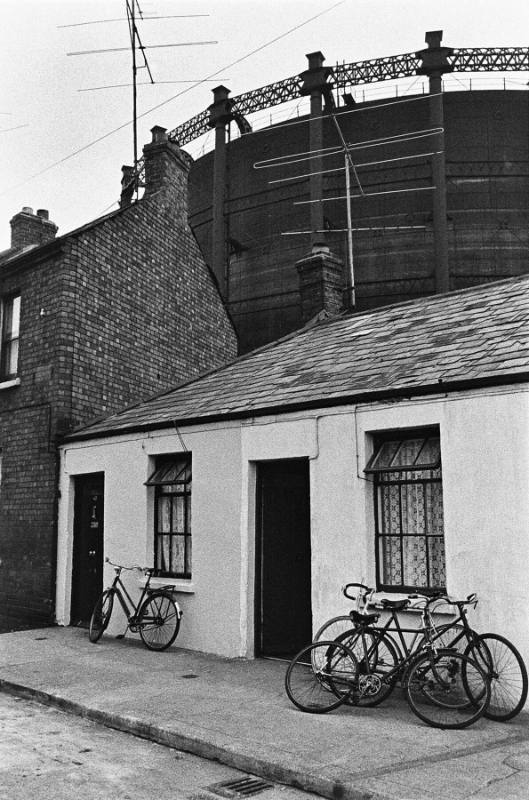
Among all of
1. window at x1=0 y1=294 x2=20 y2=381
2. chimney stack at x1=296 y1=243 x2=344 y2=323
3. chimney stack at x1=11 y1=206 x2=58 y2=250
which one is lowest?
window at x1=0 y1=294 x2=20 y2=381

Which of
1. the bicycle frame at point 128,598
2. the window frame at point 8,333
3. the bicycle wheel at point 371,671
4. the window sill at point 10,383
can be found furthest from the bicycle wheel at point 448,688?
the window frame at point 8,333

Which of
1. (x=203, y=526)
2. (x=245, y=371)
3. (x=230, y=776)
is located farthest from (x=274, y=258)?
(x=230, y=776)

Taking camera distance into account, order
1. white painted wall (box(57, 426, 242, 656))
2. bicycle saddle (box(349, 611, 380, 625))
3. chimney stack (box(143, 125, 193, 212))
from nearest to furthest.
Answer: bicycle saddle (box(349, 611, 380, 625)), white painted wall (box(57, 426, 242, 656)), chimney stack (box(143, 125, 193, 212))

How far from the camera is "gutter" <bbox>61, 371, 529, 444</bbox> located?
7344 mm

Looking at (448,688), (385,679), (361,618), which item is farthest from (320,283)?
(448,688)

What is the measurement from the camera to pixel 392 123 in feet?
91.0

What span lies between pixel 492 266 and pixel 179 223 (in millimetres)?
13477

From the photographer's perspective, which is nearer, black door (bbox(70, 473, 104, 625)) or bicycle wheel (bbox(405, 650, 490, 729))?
bicycle wheel (bbox(405, 650, 490, 729))

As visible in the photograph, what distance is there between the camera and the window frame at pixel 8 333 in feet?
46.3

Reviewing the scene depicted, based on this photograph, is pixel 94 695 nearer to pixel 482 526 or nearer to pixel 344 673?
pixel 344 673

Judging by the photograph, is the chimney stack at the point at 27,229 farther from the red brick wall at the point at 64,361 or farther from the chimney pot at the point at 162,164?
the red brick wall at the point at 64,361

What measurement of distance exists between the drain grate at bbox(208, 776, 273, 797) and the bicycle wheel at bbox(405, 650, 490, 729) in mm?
1686

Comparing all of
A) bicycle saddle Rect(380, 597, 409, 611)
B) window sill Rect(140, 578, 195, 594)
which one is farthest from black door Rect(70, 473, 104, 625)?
bicycle saddle Rect(380, 597, 409, 611)

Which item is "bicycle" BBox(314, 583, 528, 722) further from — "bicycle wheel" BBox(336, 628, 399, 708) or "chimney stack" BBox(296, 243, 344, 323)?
"chimney stack" BBox(296, 243, 344, 323)
